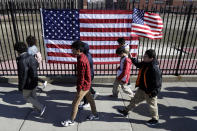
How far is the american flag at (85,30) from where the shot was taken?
503 cm

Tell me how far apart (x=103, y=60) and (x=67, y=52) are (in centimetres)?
108

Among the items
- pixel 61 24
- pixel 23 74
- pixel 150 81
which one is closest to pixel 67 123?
pixel 23 74

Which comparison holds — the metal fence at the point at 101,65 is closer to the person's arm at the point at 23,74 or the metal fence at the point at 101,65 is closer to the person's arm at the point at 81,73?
the person's arm at the point at 23,74

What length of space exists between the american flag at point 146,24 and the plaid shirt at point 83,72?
246cm

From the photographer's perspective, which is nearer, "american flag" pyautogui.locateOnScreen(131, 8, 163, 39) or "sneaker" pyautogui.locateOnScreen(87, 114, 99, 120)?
"sneaker" pyautogui.locateOnScreen(87, 114, 99, 120)

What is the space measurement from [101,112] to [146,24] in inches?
108

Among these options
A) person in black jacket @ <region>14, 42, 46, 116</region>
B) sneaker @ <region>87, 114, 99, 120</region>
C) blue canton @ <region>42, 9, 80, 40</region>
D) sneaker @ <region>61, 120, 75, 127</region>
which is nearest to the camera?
person in black jacket @ <region>14, 42, 46, 116</region>

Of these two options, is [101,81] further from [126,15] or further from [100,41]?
[126,15]

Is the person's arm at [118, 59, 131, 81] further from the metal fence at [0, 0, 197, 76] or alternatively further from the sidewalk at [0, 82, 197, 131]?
the metal fence at [0, 0, 197, 76]

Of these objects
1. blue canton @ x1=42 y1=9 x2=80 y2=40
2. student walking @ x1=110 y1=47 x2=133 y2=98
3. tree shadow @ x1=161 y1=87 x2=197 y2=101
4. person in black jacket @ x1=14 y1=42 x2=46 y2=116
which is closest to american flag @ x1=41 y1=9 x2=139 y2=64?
blue canton @ x1=42 y1=9 x2=80 y2=40

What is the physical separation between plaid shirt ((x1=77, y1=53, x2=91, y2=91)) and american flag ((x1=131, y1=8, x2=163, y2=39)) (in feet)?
8.07

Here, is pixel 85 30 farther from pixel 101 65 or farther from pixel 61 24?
pixel 101 65

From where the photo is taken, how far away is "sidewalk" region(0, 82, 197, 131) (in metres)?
3.80

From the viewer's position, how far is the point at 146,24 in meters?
5.21
